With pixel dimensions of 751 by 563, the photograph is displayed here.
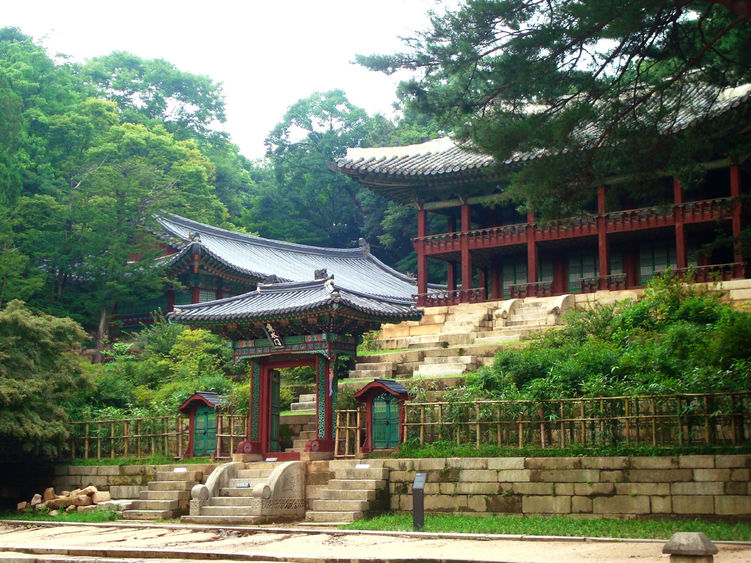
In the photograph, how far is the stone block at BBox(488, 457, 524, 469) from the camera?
57.5 feet

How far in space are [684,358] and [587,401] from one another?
356 cm

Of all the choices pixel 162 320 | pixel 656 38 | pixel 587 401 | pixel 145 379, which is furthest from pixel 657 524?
pixel 162 320

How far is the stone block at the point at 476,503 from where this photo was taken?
17719 millimetres

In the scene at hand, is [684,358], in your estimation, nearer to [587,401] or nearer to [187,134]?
[587,401]

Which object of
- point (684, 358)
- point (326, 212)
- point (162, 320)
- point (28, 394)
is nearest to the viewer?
point (684, 358)

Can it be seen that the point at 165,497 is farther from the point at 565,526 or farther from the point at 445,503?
the point at 565,526

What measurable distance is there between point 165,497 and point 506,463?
7394mm


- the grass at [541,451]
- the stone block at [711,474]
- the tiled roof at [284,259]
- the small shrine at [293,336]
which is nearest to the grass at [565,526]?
the stone block at [711,474]

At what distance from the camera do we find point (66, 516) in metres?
21.1

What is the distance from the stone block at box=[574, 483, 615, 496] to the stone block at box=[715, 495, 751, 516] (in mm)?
1792

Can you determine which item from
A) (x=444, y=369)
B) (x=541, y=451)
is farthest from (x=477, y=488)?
(x=444, y=369)

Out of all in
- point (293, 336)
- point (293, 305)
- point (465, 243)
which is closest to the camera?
point (293, 305)

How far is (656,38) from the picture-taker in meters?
15.6

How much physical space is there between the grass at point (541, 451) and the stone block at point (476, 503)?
0.84 m
